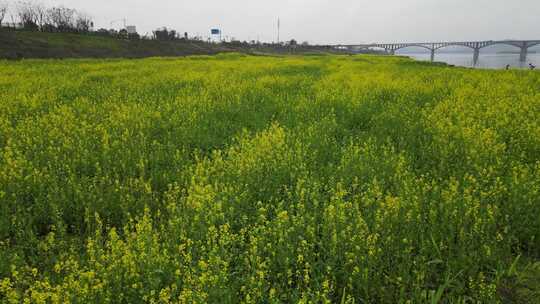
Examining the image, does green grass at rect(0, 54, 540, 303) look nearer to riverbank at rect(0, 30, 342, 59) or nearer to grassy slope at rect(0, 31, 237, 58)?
grassy slope at rect(0, 31, 237, 58)

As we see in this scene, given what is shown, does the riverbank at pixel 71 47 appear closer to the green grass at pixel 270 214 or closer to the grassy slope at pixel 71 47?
the grassy slope at pixel 71 47

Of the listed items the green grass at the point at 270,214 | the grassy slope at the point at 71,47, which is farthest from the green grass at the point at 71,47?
the green grass at the point at 270,214

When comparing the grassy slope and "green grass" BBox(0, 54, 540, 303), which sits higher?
the grassy slope

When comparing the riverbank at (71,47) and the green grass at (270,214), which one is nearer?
the green grass at (270,214)

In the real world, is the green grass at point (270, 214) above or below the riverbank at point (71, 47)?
below

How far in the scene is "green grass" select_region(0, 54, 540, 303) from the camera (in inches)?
111

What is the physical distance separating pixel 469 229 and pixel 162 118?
6773mm

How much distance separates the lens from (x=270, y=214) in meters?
4.11

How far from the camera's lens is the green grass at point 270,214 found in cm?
281

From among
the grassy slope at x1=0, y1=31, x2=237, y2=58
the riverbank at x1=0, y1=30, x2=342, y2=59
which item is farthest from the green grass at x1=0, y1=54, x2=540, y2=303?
the riverbank at x1=0, y1=30, x2=342, y2=59

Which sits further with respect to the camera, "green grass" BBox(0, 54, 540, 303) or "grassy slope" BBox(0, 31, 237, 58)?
"grassy slope" BBox(0, 31, 237, 58)

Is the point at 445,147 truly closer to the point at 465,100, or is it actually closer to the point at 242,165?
the point at 242,165

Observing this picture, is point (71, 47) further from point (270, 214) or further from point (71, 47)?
point (270, 214)

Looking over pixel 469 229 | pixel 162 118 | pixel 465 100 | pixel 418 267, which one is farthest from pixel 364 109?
pixel 418 267
